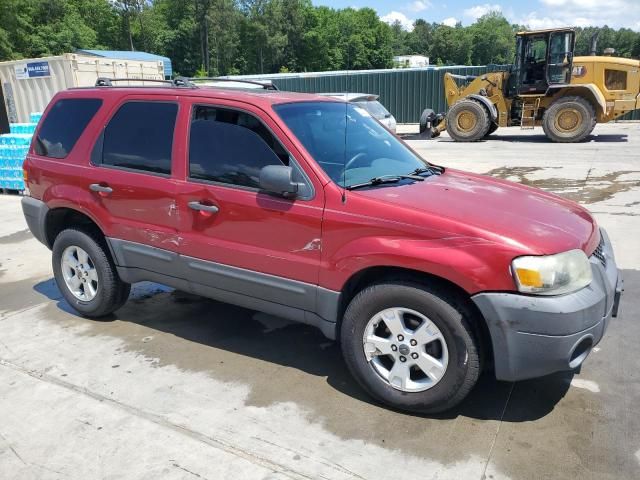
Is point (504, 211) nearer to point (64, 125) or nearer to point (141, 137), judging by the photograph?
point (141, 137)

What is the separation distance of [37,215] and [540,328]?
4.10 metres

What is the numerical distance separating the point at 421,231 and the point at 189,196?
1.67 m

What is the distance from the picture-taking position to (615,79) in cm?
1574

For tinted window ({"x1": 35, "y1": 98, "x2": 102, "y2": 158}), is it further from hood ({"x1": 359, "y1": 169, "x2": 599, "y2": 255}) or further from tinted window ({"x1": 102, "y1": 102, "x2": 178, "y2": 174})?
hood ({"x1": 359, "y1": 169, "x2": 599, "y2": 255})

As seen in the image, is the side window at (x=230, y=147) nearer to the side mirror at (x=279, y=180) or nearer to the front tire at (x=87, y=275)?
the side mirror at (x=279, y=180)

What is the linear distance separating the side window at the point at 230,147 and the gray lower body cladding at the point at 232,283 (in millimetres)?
622

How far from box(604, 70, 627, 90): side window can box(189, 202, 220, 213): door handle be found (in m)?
15.9

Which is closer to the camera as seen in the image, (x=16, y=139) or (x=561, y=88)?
(x=16, y=139)

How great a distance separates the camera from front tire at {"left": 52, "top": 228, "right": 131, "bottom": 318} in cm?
432

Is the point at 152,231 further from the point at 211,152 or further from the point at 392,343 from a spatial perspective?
the point at 392,343

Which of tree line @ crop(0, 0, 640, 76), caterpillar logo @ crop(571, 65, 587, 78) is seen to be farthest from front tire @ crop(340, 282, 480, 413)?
tree line @ crop(0, 0, 640, 76)


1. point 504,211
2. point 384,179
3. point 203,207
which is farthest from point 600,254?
point 203,207

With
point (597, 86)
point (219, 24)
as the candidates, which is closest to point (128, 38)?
point (219, 24)

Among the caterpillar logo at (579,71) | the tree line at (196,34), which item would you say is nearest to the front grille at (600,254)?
the caterpillar logo at (579,71)
